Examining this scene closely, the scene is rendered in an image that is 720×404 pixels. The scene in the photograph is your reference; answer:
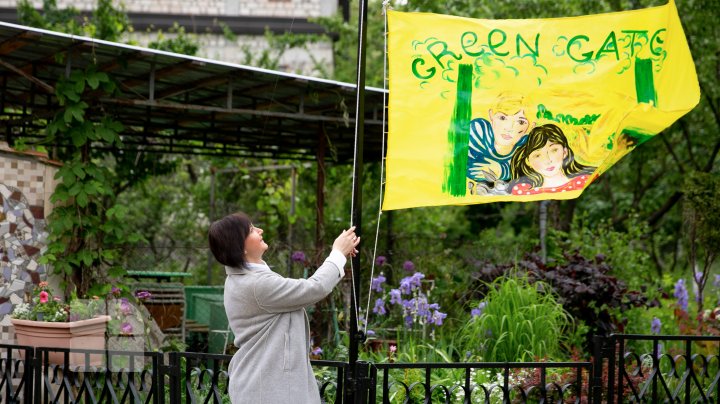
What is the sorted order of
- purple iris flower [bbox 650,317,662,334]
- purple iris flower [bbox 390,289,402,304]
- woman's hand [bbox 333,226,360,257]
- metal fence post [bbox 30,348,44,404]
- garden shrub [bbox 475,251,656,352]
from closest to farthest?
woman's hand [bbox 333,226,360,257] → metal fence post [bbox 30,348,44,404] → purple iris flower [bbox 390,289,402,304] → garden shrub [bbox 475,251,656,352] → purple iris flower [bbox 650,317,662,334]

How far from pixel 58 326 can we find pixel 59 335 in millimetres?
91

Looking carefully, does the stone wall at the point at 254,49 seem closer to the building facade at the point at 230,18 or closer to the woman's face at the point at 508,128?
the building facade at the point at 230,18

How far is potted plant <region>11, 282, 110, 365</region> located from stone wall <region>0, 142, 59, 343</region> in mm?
397

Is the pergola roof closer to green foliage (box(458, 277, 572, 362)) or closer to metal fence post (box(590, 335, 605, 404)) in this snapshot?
green foliage (box(458, 277, 572, 362))

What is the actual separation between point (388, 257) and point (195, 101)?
2961 mm

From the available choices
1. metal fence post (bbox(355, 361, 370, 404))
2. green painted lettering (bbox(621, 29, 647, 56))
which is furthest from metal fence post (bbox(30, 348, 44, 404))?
green painted lettering (bbox(621, 29, 647, 56))

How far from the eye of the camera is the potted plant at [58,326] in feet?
22.9

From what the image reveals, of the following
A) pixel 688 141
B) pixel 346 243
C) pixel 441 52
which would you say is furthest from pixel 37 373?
pixel 688 141

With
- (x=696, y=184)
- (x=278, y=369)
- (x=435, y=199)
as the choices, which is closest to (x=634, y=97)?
(x=435, y=199)

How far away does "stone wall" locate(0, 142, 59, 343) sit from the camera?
7.66 meters

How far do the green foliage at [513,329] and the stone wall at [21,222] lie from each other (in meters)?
3.73

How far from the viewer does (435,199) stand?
5.08 m

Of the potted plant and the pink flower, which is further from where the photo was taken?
the pink flower

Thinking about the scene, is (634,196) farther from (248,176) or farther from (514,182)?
(514,182)
